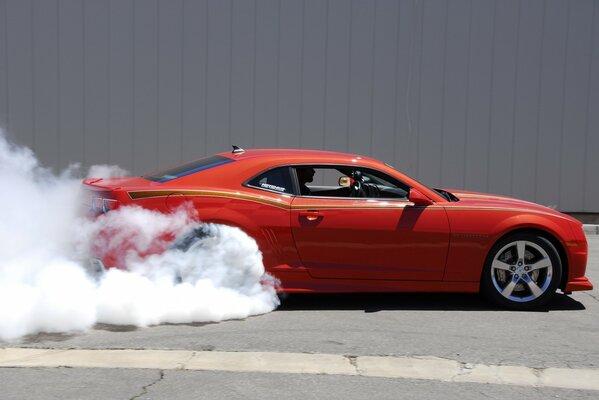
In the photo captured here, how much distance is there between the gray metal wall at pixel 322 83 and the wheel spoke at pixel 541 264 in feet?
22.4

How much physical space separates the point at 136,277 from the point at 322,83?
778 cm

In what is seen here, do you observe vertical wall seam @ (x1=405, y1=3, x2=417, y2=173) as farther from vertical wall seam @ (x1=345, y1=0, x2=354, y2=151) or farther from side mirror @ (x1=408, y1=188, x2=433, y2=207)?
side mirror @ (x1=408, y1=188, x2=433, y2=207)

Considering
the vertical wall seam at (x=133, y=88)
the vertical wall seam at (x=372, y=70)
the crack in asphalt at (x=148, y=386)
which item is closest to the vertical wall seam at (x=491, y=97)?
the vertical wall seam at (x=372, y=70)

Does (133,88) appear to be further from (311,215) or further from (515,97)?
(311,215)

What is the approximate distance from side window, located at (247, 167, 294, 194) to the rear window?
366 mm

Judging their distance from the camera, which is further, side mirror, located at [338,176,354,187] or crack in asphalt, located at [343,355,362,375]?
side mirror, located at [338,176,354,187]

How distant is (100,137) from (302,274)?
26.1 feet

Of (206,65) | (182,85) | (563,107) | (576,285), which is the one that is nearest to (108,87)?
(182,85)

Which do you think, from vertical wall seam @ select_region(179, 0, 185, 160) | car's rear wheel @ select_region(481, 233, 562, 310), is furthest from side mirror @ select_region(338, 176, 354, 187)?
vertical wall seam @ select_region(179, 0, 185, 160)

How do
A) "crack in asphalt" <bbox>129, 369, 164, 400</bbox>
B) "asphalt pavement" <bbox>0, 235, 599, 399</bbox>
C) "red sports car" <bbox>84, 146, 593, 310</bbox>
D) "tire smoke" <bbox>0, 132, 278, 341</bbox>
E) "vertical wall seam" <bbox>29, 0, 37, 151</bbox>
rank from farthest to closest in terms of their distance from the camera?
"vertical wall seam" <bbox>29, 0, 37, 151</bbox> < "red sports car" <bbox>84, 146, 593, 310</bbox> < "tire smoke" <bbox>0, 132, 278, 341</bbox> < "asphalt pavement" <bbox>0, 235, 599, 399</bbox> < "crack in asphalt" <bbox>129, 369, 164, 400</bbox>

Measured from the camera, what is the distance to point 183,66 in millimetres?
12773

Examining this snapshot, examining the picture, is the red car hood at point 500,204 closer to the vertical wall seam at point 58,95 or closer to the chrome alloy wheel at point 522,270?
the chrome alloy wheel at point 522,270

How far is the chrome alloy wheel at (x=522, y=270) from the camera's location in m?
6.29

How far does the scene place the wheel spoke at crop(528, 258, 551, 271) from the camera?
6.29 metres
